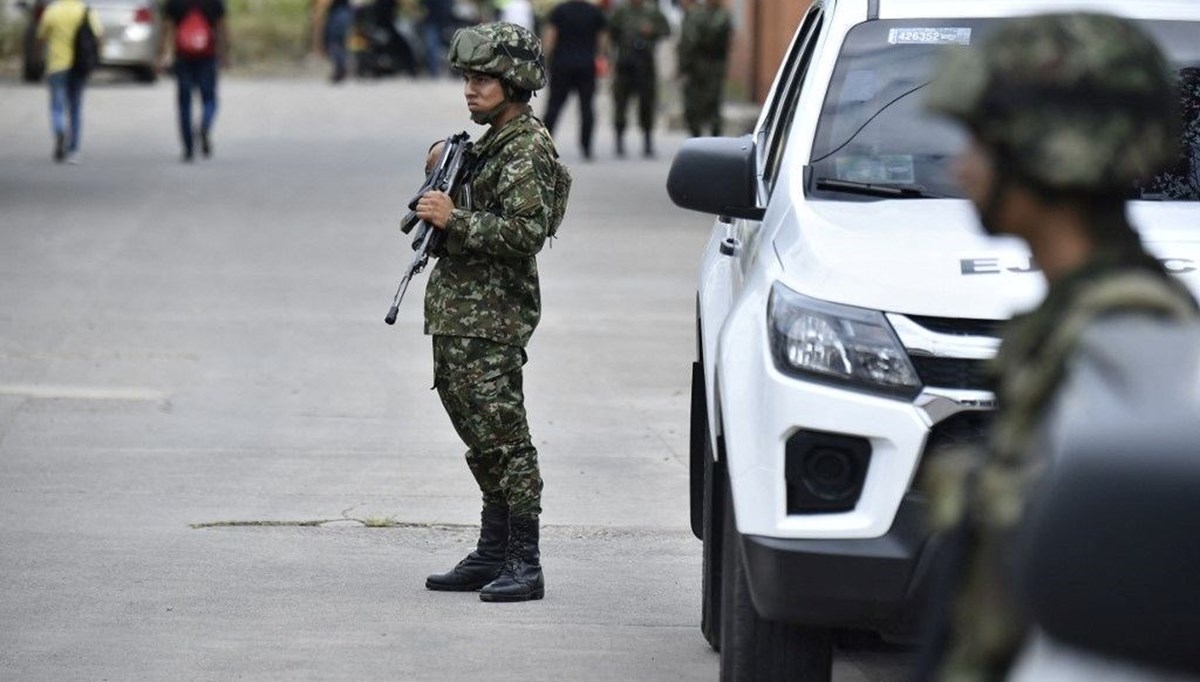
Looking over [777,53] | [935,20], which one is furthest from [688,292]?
[777,53]

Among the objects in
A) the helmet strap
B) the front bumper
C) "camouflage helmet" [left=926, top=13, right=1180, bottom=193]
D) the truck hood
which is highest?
"camouflage helmet" [left=926, top=13, right=1180, bottom=193]

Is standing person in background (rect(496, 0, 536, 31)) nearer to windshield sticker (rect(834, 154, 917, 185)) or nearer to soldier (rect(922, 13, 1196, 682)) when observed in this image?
windshield sticker (rect(834, 154, 917, 185))

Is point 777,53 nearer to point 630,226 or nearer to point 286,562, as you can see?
point 630,226

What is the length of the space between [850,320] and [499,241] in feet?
6.20

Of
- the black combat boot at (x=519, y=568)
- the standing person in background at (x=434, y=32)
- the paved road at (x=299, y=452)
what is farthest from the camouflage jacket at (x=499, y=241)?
the standing person in background at (x=434, y=32)

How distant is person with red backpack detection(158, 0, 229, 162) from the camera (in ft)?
73.5

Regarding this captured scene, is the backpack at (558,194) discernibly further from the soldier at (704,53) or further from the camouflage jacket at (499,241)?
the soldier at (704,53)

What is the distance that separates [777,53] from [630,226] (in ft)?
36.6

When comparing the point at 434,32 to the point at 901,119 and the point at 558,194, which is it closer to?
the point at 558,194

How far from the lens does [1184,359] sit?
2.04 meters

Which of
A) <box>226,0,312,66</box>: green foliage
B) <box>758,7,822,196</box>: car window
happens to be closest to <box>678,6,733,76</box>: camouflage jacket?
<box>226,0,312,66</box>: green foliage

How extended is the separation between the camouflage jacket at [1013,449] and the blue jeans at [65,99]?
20.9 meters

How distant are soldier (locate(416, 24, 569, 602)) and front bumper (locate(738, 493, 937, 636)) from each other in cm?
209

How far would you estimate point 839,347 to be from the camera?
4.59m
